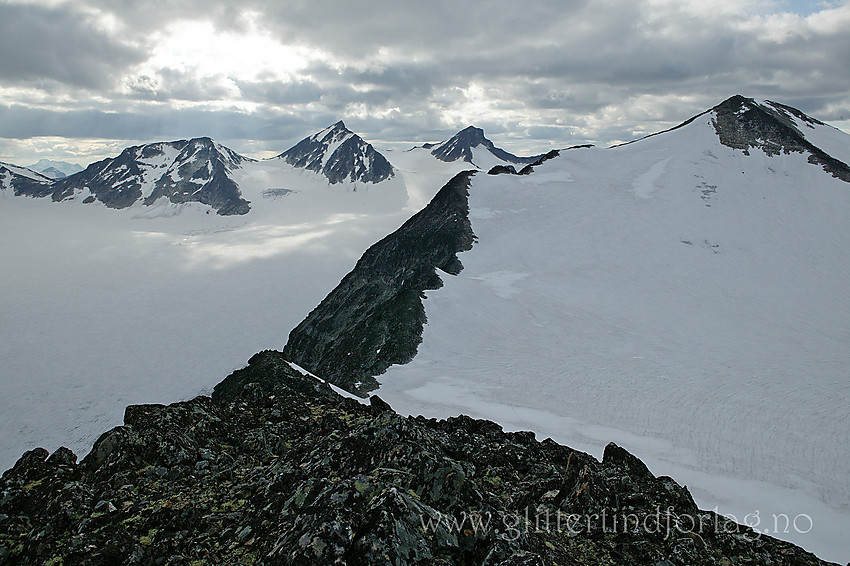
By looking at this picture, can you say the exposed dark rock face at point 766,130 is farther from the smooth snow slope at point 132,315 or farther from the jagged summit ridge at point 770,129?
the smooth snow slope at point 132,315

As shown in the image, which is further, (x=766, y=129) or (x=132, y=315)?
(x=132, y=315)

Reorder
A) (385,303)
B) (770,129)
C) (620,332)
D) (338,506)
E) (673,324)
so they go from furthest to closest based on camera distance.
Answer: (770,129) < (385,303) < (673,324) < (620,332) < (338,506)

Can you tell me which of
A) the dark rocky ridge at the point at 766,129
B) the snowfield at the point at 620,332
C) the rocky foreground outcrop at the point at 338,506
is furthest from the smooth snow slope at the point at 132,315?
the dark rocky ridge at the point at 766,129

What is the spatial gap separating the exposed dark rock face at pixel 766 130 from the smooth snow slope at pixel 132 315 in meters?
77.6

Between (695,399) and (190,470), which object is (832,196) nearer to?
(695,399)

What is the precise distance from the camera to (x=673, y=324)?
120ft

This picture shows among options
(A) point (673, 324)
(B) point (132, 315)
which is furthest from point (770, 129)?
(B) point (132, 315)

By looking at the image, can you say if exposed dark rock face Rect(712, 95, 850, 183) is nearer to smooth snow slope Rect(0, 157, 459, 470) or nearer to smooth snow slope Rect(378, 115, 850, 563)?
smooth snow slope Rect(378, 115, 850, 563)

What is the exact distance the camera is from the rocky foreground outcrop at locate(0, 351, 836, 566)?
6.47 meters

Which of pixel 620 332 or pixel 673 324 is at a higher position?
pixel 673 324

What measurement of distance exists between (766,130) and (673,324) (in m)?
51.4

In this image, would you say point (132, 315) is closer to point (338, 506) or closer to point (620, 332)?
point (620, 332)

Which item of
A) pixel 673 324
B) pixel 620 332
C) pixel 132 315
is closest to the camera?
pixel 620 332

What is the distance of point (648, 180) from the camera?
62.9m
